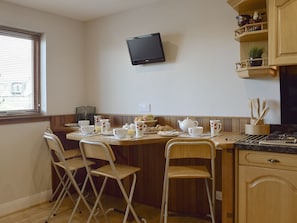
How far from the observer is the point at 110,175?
2.38 metres

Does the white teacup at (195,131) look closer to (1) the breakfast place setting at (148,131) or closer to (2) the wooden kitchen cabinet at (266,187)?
(1) the breakfast place setting at (148,131)

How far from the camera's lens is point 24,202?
3182 mm

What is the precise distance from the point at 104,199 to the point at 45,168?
78cm

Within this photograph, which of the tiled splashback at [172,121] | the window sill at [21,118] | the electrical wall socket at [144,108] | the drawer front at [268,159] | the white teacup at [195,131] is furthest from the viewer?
the electrical wall socket at [144,108]

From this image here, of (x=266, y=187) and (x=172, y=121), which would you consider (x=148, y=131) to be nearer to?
(x=172, y=121)

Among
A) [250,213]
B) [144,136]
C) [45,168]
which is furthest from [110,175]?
[45,168]

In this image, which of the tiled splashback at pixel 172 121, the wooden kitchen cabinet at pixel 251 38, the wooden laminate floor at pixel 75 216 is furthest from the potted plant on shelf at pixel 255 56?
the wooden laminate floor at pixel 75 216

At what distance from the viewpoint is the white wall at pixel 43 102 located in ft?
10.00

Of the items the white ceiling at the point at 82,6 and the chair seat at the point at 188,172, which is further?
the white ceiling at the point at 82,6

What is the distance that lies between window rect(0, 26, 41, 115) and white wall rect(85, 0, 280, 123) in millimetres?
732

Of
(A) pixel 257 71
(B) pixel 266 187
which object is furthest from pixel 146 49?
(B) pixel 266 187

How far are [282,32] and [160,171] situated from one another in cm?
177

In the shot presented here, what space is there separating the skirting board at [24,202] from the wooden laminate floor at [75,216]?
60 mm

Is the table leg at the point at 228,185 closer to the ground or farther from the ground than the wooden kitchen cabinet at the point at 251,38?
closer to the ground
